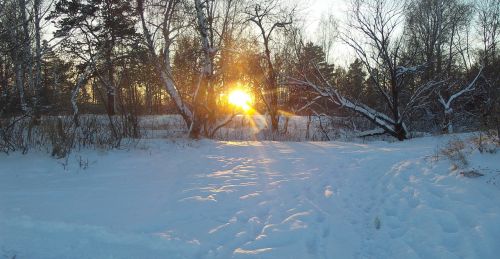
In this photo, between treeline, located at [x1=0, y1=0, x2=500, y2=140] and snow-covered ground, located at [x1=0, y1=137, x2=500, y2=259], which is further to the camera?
treeline, located at [x1=0, y1=0, x2=500, y2=140]

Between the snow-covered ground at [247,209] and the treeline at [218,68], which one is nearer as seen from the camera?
the snow-covered ground at [247,209]

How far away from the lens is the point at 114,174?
8125 millimetres

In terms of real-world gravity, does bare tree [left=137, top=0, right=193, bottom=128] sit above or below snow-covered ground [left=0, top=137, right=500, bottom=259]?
above

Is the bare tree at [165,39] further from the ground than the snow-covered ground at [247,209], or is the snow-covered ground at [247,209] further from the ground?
the bare tree at [165,39]

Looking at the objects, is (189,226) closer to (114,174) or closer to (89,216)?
(89,216)

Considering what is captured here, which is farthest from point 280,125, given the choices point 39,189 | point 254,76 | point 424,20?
point 39,189

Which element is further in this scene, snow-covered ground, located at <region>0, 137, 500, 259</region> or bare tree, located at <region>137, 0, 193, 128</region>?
bare tree, located at <region>137, 0, 193, 128</region>

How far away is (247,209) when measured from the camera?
600 centimetres

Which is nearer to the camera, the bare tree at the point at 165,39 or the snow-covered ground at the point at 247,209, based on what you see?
the snow-covered ground at the point at 247,209

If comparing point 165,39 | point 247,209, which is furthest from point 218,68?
point 247,209

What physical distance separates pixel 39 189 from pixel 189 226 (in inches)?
132

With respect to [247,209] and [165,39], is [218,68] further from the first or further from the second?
[247,209]

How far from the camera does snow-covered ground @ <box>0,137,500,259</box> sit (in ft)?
14.7

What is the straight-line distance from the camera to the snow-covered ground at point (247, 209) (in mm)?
4480
